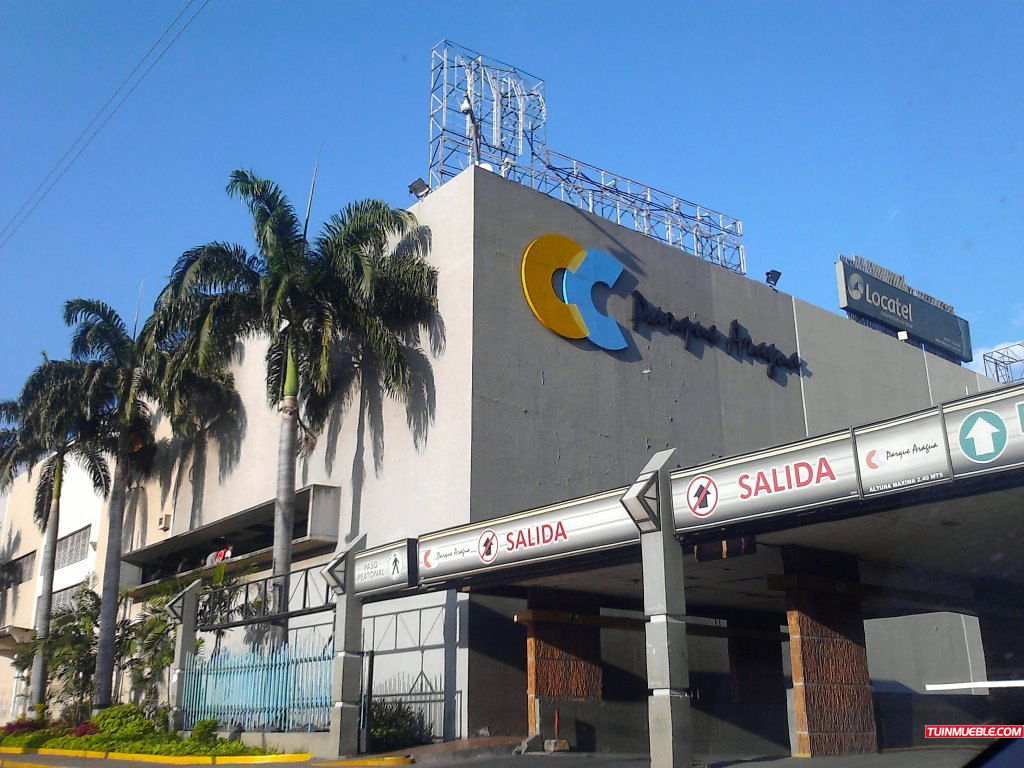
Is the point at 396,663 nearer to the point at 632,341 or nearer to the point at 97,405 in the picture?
the point at 632,341

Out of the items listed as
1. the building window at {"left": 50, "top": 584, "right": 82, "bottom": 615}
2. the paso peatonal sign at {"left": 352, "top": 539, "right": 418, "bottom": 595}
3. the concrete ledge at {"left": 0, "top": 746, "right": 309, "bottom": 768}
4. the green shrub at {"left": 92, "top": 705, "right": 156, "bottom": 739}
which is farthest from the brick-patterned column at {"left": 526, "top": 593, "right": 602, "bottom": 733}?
the building window at {"left": 50, "top": 584, "right": 82, "bottom": 615}

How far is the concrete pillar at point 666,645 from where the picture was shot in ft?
42.9

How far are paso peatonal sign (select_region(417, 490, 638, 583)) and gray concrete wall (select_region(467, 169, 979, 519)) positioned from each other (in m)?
4.31

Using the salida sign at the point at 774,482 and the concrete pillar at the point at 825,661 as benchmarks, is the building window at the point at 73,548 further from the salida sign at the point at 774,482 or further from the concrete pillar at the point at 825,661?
the salida sign at the point at 774,482

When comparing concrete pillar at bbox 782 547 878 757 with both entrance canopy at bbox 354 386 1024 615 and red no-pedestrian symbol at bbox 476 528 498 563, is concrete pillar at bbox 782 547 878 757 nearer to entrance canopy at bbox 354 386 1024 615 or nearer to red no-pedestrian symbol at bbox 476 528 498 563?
entrance canopy at bbox 354 386 1024 615

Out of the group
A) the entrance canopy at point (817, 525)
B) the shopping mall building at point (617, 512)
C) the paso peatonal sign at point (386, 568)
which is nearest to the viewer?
the entrance canopy at point (817, 525)

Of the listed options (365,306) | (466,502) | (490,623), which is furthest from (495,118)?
(490,623)

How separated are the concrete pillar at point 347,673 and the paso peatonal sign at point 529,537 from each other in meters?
1.89

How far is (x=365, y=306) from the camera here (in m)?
24.7

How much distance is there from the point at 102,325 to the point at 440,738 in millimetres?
19353

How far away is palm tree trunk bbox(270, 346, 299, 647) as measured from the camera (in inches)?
926

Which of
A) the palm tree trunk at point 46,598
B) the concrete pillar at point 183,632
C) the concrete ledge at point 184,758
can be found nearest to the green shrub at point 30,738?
the concrete ledge at point 184,758

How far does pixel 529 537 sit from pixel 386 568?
3.69m

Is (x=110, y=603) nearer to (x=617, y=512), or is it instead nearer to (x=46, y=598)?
(x=46, y=598)
